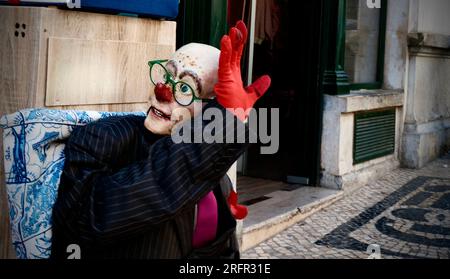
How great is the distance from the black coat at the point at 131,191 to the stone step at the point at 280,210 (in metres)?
3.29

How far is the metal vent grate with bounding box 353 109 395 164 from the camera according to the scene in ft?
24.7

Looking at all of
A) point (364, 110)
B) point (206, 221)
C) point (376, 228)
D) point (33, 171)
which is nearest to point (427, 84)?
point (364, 110)

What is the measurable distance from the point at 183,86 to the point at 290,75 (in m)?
5.50

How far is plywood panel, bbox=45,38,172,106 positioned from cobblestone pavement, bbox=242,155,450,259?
2361 mm

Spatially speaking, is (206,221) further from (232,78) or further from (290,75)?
(290,75)

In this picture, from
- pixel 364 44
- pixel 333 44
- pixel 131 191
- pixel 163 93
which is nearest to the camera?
pixel 131 191

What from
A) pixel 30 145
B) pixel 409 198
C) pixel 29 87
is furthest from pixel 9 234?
pixel 409 198

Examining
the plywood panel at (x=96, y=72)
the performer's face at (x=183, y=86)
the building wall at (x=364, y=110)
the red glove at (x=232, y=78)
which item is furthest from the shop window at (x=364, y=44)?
the red glove at (x=232, y=78)

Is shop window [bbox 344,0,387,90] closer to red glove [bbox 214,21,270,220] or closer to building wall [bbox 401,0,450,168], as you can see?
building wall [bbox 401,0,450,168]

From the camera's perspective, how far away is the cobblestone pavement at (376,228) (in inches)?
202

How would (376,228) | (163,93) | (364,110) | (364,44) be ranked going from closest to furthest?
1. (163,93)
2. (376,228)
3. (364,110)
4. (364,44)

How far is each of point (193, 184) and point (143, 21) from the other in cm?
165

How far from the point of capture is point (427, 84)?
9.77 m
